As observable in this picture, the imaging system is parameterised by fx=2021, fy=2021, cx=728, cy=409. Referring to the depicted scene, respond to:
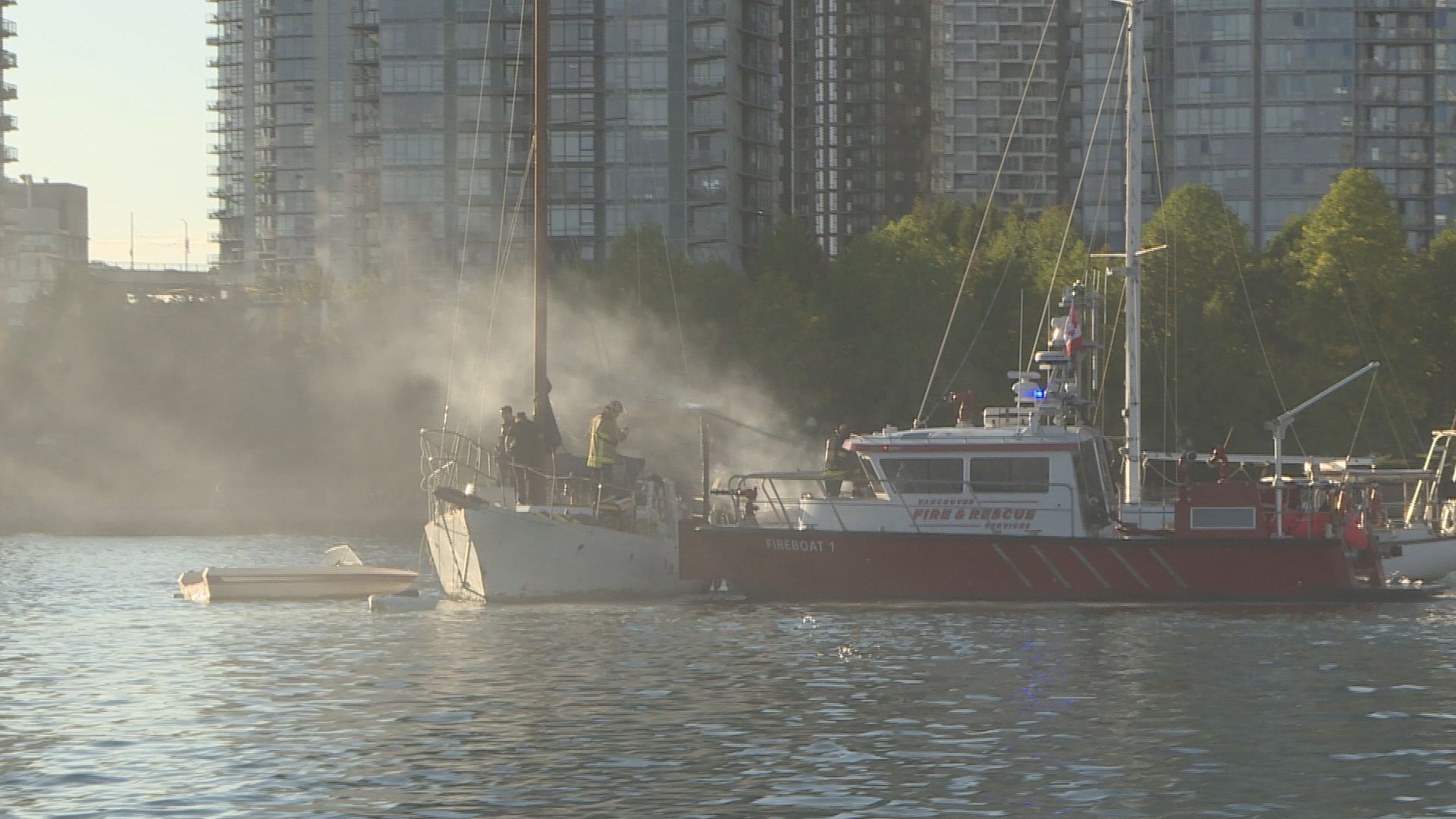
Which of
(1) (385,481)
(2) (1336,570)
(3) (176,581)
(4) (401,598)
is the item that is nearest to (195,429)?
(1) (385,481)

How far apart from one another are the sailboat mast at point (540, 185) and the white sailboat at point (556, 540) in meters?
1.67

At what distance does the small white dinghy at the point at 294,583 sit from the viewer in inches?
1556

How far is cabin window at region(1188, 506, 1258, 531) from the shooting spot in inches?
1372

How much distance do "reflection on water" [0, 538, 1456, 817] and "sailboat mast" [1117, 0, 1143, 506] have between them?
3.81 meters

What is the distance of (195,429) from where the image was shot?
355ft

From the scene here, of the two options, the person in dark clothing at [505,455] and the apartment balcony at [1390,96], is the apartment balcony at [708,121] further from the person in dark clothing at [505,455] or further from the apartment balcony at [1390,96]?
the person in dark clothing at [505,455]

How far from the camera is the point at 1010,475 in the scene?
115 feet

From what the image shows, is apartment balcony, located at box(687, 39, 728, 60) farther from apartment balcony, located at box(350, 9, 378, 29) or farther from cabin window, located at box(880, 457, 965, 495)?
cabin window, located at box(880, 457, 965, 495)

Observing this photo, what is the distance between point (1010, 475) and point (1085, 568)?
2.05 meters

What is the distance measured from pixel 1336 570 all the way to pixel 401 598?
54.7 ft

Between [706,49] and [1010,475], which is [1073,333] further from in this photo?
[706,49]

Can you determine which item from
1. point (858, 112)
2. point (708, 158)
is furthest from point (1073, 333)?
point (858, 112)

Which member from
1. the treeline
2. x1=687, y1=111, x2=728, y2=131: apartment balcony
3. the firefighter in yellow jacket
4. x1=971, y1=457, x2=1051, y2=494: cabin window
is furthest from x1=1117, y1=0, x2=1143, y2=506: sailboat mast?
x1=687, y1=111, x2=728, y2=131: apartment balcony

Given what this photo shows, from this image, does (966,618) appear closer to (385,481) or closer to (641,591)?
(641,591)
